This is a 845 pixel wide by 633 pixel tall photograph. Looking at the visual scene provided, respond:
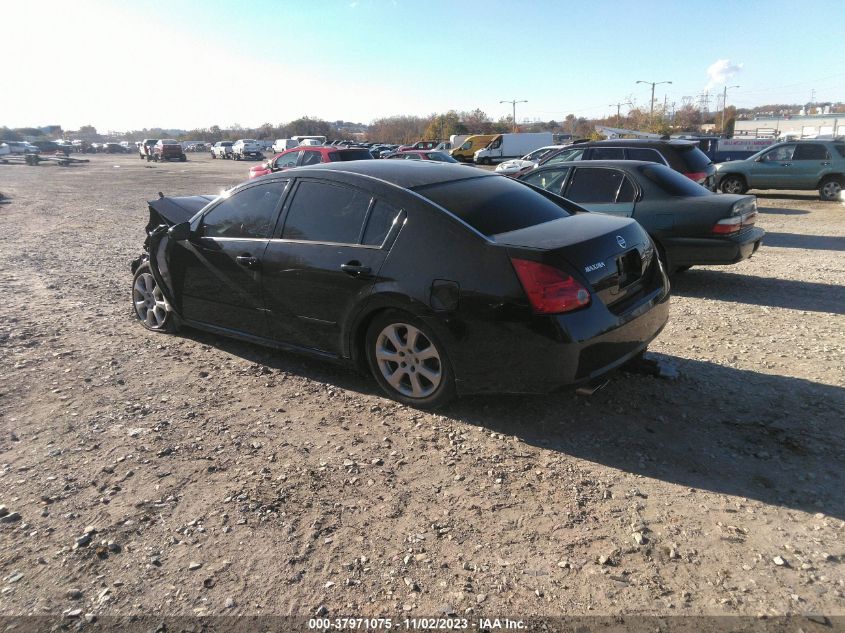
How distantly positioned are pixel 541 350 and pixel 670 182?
490 centimetres

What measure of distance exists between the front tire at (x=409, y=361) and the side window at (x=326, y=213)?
658 millimetres

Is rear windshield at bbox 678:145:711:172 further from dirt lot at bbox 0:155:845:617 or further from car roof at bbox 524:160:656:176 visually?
dirt lot at bbox 0:155:845:617

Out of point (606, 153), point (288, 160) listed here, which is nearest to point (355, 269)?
point (606, 153)

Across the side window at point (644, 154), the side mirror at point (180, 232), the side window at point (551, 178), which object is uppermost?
the side window at point (644, 154)

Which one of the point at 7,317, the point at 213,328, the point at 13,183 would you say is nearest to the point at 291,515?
the point at 213,328

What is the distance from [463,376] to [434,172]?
1.69 metres

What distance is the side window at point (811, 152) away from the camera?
1602cm

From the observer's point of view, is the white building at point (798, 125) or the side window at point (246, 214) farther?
the white building at point (798, 125)

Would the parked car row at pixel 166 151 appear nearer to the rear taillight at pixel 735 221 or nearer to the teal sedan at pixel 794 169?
the teal sedan at pixel 794 169

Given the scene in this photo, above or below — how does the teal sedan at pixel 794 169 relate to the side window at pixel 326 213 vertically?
below

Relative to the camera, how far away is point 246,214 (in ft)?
15.7

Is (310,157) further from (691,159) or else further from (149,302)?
(149,302)

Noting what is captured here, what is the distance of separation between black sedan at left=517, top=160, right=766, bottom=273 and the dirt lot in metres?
1.70

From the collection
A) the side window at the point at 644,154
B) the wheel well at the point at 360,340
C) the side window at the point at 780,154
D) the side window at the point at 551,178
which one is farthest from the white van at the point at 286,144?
the wheel well at the point at 360,340
